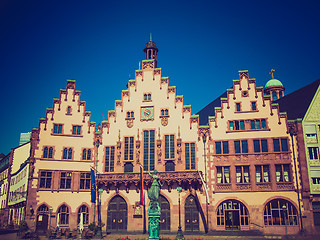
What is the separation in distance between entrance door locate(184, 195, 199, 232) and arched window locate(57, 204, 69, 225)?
651 inches

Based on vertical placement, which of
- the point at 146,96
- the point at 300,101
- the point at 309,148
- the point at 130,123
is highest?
the point at 146,96

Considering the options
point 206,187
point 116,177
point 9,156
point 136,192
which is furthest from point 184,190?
point 9,156

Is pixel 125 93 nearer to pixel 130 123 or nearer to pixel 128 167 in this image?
pixel 130 123

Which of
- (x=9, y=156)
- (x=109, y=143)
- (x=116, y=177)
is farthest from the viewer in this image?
(x=9, y=156)

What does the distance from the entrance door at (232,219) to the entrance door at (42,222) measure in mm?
24529

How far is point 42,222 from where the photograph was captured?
4488cm

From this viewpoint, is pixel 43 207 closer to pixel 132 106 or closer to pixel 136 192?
pixel 136 192

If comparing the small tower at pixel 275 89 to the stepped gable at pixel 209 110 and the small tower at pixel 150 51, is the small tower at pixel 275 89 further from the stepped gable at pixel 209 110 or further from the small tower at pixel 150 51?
the small tower at pixel 150 51

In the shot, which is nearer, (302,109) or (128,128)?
(302,109)

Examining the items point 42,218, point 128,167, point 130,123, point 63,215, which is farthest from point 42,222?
A: point 130,123

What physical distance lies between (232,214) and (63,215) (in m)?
23.2

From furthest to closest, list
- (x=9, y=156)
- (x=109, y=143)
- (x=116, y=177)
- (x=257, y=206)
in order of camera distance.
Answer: (x=9, y=156)
(x=109, y=143)
(x=116, y=177)
(x=257, y=206)

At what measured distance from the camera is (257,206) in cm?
4294

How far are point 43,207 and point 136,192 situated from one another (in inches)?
512
